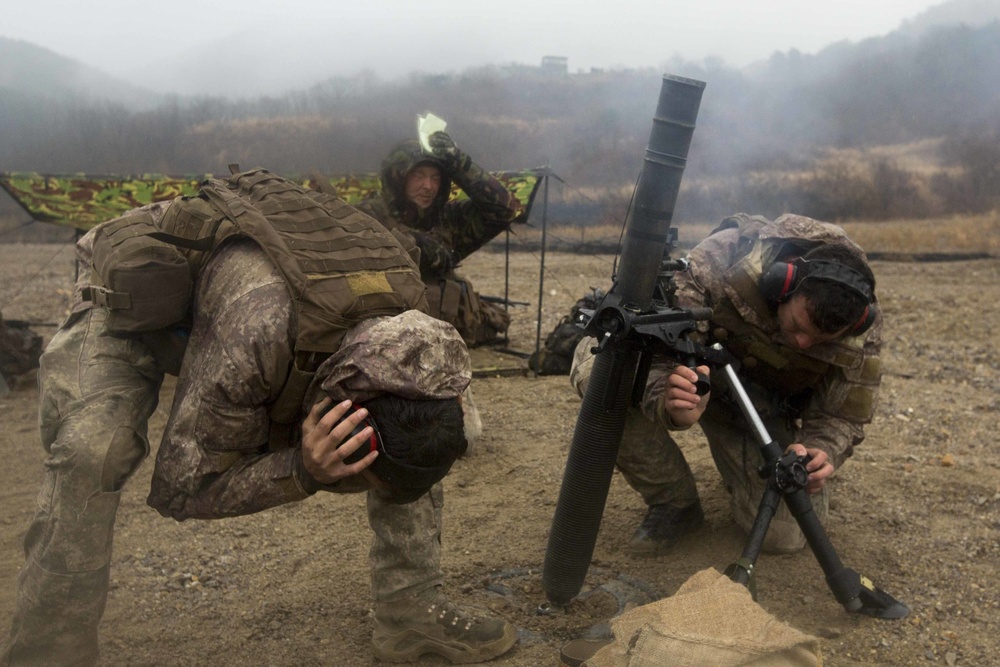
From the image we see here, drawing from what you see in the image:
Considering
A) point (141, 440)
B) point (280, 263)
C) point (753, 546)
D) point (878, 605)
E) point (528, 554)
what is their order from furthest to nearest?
point (528, 554)
point (878, 605)
point (753, 546)
point (141, 440)
point (280, 263)

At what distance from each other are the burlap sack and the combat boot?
4.04ft

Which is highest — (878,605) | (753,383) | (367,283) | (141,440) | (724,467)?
(367,283)

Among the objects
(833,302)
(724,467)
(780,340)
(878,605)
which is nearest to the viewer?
(833,302)

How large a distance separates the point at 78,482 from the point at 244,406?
0.51 metres

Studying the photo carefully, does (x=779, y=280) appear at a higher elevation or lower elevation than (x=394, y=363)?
higher

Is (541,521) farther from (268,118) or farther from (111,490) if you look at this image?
(268,118)

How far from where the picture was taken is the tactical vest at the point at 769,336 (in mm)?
3443

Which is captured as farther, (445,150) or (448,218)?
(448,218)

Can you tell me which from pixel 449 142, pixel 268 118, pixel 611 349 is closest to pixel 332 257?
pixel 611 349

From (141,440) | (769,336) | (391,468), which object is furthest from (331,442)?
(769,336)

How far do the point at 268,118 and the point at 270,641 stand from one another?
9040mm

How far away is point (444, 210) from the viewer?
6297mm

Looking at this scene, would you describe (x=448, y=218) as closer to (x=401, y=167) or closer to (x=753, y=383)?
(x=401, y=167)

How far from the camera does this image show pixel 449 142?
230 inches
